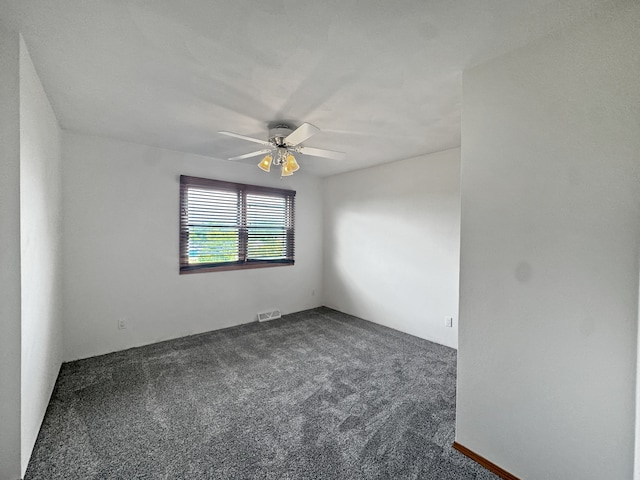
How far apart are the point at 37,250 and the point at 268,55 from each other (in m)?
2.05

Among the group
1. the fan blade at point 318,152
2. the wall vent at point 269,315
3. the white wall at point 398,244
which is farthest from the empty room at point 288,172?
the wall vent at point 269,315

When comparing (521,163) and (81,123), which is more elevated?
(81,123)

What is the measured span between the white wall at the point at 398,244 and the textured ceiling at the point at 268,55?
1.11m

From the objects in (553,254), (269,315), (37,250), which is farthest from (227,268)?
(553,254)

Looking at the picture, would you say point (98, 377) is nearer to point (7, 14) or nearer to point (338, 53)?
point (7, 14)

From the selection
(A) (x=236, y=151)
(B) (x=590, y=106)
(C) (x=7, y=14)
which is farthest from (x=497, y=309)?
(A) (x=236, y=151)

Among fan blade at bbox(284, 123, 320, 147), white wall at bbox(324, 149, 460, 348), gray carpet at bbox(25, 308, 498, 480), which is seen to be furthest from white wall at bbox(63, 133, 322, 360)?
fan blade at bbox(284, 123, 320, 147)

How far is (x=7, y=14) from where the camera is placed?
4.48 feet

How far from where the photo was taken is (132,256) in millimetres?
3359

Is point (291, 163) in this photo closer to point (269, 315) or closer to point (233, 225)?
point (233, 225)

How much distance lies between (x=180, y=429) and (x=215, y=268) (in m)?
2.27

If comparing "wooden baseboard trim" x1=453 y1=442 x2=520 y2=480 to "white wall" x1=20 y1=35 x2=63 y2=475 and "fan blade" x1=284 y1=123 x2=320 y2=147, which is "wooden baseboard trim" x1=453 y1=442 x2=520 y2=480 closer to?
"fan blade" x1=284 y1=123 x2=320 y2=147

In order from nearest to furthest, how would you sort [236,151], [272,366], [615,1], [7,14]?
[615,1], [7,14], [272,366], [236,151]

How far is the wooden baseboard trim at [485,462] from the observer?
1.62 meters
